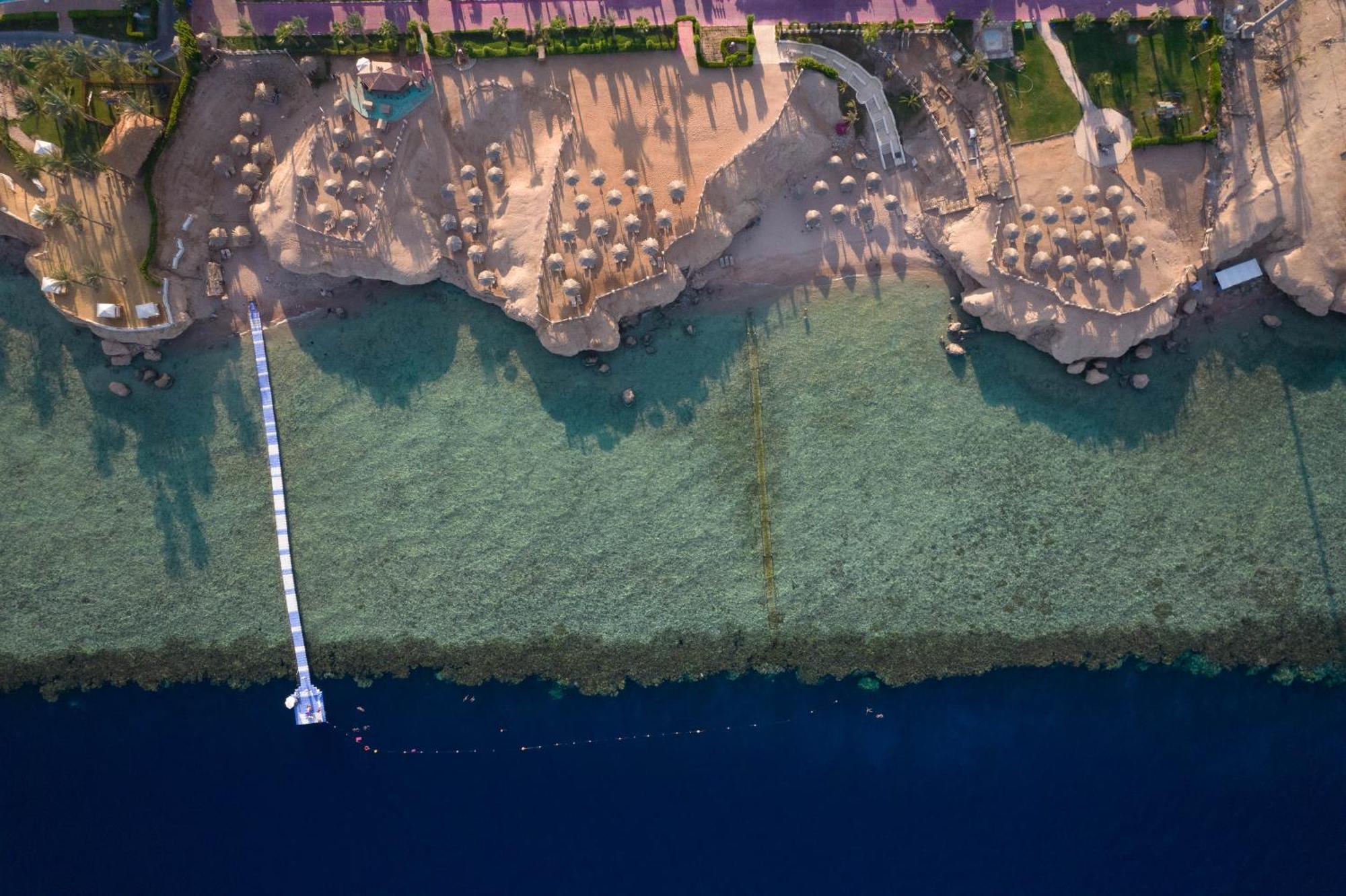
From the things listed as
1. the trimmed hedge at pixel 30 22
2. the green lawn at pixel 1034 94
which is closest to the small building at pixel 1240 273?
the green lawn at pixel 1034 94

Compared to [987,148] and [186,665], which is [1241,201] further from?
[186,665]

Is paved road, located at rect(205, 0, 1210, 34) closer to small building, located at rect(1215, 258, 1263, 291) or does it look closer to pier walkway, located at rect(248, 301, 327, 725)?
small building, located at rect(1215, 258, 1263, 291)

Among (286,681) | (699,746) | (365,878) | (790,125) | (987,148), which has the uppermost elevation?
(790,125)

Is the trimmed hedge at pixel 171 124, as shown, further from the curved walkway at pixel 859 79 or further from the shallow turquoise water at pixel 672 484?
the curved walkway at pixel 859 79

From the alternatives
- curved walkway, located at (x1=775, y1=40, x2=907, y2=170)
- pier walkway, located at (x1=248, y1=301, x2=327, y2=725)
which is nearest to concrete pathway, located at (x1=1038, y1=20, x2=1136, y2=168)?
curved walkway, located at (x1=775, y1=40, x2=907, y2=170)

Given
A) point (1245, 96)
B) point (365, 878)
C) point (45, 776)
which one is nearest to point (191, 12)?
point (45, 776)
